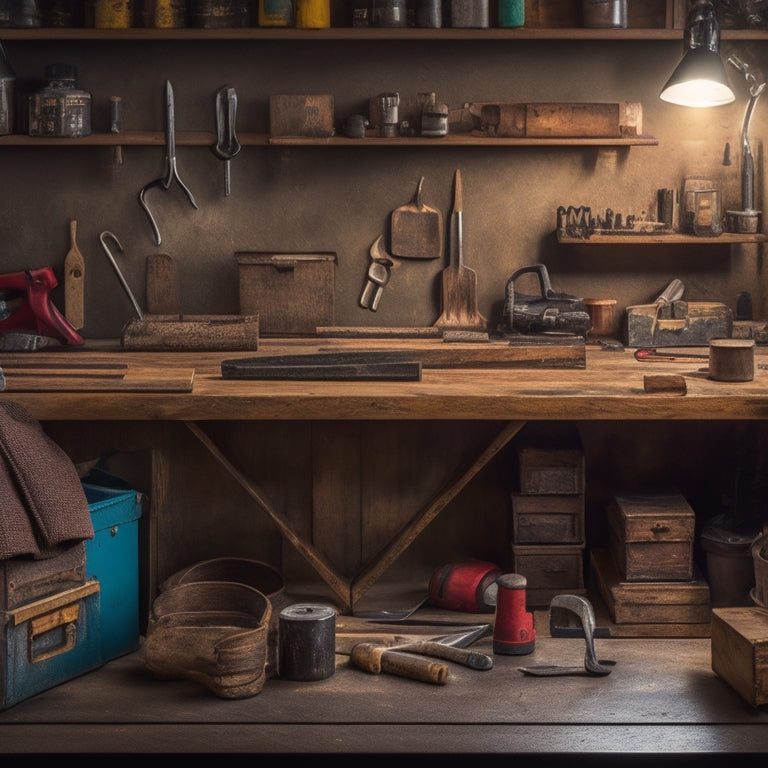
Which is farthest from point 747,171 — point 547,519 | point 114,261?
point 114,261

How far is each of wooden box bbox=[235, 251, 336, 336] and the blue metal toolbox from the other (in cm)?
114

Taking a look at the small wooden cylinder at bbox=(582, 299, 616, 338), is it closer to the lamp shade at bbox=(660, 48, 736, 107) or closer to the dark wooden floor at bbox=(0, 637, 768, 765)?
the lamp shade at bbox=(660, 48, 736, 107)

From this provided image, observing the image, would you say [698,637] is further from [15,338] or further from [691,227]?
[15,338]

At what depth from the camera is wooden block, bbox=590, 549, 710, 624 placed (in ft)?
13.3

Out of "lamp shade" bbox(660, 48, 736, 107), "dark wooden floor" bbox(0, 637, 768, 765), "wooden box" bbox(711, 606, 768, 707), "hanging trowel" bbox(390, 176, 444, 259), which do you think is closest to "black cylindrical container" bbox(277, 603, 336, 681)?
"dark wooden floor" bbox(0, 637, 768, 765)

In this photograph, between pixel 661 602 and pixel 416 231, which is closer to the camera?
pixel 661 602

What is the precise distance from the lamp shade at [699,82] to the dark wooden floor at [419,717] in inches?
80.6

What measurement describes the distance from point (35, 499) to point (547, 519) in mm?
1781

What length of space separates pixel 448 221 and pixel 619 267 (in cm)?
69

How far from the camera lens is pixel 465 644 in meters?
3.66

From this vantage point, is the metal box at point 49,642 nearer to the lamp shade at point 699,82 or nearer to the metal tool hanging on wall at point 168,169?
the metal tool hanging on wall at point 168,169

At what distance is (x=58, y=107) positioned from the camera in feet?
15.1

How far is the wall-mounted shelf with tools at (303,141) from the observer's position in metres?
4.58

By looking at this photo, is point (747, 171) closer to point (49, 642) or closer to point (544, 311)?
point (544, 311)
